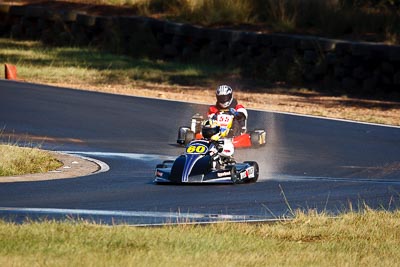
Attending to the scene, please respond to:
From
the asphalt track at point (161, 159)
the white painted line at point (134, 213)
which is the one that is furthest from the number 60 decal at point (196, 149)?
the white painted line at point (134, 213)

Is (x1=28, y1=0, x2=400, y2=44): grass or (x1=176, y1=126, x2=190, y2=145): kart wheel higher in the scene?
(x1=28, y1=0, x2=400, y2=44): grass

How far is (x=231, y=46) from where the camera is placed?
30047 millimetres

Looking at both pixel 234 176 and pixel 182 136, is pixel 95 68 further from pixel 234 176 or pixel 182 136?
pixel 234 176

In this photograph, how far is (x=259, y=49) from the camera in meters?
29.2

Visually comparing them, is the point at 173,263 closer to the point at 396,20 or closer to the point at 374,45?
the point at 374,45

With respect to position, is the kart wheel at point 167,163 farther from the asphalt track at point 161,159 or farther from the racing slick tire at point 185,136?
the racing slick tire at point 185,136

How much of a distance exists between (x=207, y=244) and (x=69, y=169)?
5.72m

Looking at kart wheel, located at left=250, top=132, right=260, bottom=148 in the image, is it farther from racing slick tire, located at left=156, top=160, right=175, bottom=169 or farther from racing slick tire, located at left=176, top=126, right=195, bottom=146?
A: racing slick tire, located at left=156, top=160, right=175, bottom=169

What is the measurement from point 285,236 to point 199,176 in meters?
3.70

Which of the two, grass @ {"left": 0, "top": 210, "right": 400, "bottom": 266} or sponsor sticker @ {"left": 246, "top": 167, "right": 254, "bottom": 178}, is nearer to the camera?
grass @ {"left": 0, "top": 210, "right": 400, "bottom": 266}

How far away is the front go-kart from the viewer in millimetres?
13562

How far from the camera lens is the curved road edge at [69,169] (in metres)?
13.6

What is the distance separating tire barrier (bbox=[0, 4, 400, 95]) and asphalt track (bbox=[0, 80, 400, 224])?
505 cm

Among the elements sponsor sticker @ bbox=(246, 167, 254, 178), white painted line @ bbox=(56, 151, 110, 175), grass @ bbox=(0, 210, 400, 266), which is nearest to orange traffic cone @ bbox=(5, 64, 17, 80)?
white painted line @ bbox=(56, 151, 110, 175)
